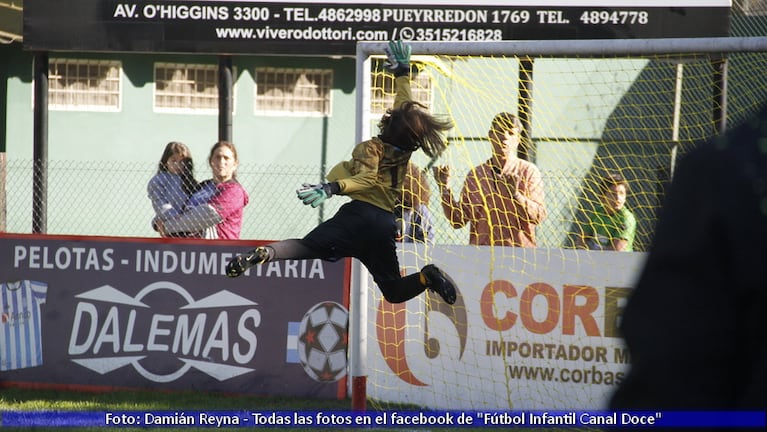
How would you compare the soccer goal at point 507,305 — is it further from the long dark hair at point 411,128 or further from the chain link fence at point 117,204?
the chain link fence at point 117,204

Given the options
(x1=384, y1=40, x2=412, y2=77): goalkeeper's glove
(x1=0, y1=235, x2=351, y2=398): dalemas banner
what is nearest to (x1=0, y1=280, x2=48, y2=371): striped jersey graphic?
(x1=0, y1=235, x2=351, y2=398): dalemas banner

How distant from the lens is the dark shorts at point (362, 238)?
21.2ft

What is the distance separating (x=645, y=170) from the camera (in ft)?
27.1

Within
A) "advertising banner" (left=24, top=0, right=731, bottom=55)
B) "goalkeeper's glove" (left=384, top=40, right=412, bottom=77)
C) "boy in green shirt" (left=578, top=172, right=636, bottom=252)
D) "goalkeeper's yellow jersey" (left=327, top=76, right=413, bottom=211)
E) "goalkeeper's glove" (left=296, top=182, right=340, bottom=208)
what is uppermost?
"advertising banner" (left=24, top=0, right=731, bottom=55)

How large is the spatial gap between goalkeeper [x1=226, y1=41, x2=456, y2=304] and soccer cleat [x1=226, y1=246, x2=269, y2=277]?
3 centimetres

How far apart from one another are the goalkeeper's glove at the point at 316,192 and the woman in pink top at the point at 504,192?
156cm

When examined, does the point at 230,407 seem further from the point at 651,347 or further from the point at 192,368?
the point at 651,347

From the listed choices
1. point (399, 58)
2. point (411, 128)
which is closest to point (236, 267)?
point (411, 128)

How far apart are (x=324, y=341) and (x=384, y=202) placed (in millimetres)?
1920

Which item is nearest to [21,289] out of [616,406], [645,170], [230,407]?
[230,407]

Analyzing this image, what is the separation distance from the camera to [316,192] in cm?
614

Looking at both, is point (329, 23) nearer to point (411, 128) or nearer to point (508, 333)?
point (508, 333)

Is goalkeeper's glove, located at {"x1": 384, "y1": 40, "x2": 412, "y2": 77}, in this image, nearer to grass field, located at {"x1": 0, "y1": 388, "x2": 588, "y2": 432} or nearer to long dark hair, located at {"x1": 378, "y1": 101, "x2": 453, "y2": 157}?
long dark hair, located at {"x1": 378, "y1": 101, "x2": 453, "y2": 157}

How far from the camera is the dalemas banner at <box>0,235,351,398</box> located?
26.7ft
